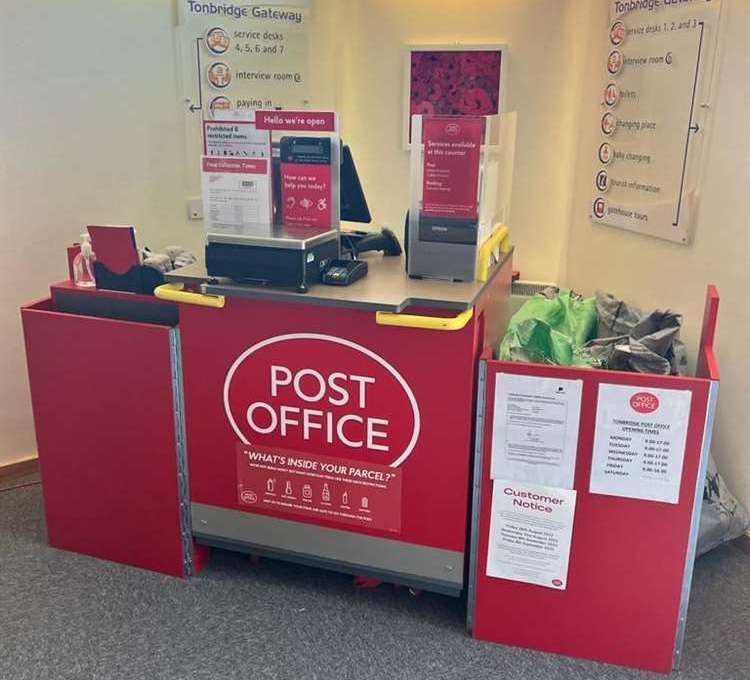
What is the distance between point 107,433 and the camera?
2.21m

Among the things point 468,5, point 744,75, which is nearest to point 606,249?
point 744,75

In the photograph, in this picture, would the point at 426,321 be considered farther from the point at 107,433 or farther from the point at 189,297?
the point at 107,433

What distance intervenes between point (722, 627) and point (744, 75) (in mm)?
1641

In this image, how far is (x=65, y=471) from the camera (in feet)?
7.57

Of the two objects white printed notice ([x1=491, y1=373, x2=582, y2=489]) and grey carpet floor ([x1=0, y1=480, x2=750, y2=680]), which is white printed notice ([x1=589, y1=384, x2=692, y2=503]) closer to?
white printed notice ([x1=491, y1=373, x2=582, y2=489])

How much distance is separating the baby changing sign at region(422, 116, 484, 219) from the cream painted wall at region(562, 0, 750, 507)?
0.95 meters

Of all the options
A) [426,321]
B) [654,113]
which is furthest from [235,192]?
[654,113]

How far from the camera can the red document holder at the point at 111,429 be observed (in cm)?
212

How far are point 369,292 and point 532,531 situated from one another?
29.7 inches

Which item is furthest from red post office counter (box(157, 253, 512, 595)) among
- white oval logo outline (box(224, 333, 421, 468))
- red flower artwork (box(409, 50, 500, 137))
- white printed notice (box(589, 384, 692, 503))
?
red flower artwork (box(409, 50, 500, 137))

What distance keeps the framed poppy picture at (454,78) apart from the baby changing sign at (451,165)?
55.3 inches

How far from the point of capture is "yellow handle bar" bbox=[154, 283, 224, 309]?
1973 mm

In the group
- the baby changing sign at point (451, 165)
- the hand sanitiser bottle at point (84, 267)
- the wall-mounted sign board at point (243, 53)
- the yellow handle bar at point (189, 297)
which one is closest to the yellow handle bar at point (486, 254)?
the baby changing sign at point (451, 165)

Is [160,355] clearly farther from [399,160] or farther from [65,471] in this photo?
[399,160]
